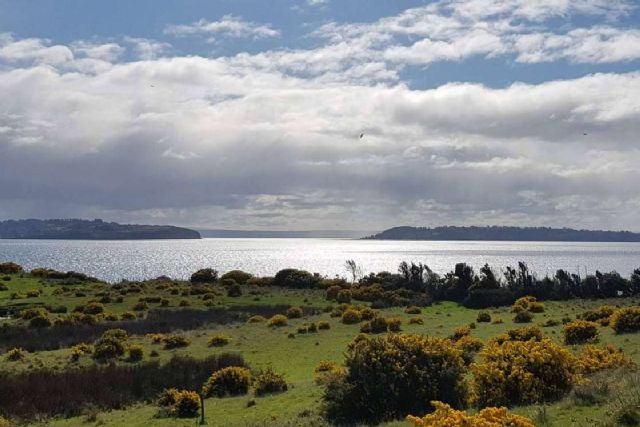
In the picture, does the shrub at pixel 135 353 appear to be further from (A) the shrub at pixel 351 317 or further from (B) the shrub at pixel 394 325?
Result: (A) the shrub at pixel 351 317

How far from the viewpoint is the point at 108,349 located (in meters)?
32.8

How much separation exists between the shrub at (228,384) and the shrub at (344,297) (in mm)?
39510

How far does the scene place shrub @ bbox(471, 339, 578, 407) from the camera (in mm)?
15531

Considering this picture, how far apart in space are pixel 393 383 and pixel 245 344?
22.1 metres

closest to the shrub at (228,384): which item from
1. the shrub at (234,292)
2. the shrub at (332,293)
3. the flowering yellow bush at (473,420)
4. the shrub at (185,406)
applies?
the shrub at (185,406)

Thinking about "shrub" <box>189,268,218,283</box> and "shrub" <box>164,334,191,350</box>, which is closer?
"shrub" <box>164,334,191,350</box>

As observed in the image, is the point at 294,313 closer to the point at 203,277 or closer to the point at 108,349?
the point at 108,349

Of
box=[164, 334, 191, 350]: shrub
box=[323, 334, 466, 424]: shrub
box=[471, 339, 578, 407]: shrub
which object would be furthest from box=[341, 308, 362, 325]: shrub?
box=[471, 339, 578, 407]: shrub

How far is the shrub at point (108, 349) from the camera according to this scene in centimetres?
3269

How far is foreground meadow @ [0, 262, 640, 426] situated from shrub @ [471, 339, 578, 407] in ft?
0.77

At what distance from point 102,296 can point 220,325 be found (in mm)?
20843

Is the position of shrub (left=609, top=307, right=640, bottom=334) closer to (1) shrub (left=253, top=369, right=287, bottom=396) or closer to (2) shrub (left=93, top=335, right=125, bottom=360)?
(1) shrub (left=253, top=369, right=287, bottom=396)

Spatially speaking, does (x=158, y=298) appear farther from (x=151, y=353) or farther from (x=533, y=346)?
(x=533, y=346)

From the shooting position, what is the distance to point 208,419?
66.0ft
